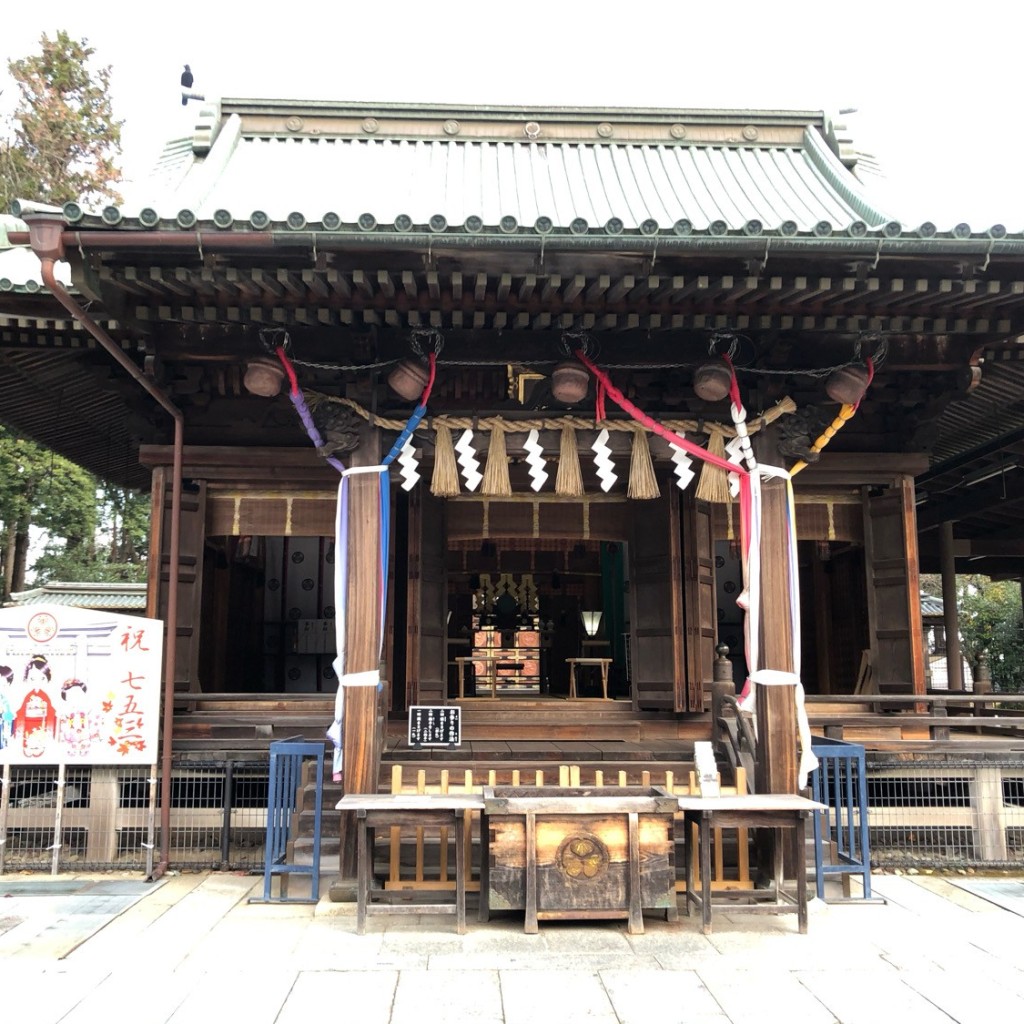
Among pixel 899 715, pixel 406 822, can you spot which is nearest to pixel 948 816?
pixel 899 715

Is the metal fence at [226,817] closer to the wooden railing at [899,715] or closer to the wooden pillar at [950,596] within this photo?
the wooden railing at [899,715]

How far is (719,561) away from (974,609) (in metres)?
16.7

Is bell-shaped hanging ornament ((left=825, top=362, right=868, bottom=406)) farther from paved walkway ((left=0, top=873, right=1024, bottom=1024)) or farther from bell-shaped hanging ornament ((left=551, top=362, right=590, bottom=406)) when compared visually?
paved walkway ((left=0, top=873, right=1024, bottom=1024))

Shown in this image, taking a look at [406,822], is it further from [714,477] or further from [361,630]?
[714,477]

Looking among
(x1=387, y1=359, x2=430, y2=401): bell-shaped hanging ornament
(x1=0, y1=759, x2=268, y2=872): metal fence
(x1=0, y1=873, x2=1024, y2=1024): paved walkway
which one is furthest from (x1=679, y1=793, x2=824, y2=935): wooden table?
(x1=0, y1=759, x2=268, y2=872): metal fence

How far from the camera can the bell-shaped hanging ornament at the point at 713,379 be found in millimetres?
6000

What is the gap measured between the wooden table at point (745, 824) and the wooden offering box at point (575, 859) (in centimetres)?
21

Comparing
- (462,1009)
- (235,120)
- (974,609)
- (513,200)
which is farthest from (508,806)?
(974,609)

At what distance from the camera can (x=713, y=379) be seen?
5.99 meters

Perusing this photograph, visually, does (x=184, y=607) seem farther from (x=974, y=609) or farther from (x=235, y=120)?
(x=974, y=609)

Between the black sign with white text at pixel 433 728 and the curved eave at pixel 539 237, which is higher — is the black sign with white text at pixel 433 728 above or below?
below

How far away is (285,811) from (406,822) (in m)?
1.37

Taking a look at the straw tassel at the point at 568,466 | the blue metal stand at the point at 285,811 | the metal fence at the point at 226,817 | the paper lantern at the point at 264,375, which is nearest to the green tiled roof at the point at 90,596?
the metal fence at the point at 226,817

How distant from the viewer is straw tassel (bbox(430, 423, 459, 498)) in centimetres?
617
